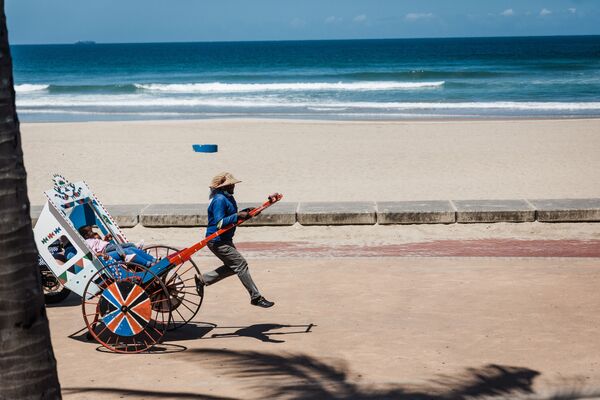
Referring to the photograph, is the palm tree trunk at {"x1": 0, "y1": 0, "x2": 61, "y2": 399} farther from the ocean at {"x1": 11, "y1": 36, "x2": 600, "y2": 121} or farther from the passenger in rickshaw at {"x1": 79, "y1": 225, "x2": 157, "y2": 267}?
the ocean at {"x1": 11, "y1": 36, "x2": 600, "y2": 121}

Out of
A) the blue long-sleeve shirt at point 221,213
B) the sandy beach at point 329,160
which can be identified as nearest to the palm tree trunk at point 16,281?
the blue long-sleeve shirt at point 221,213

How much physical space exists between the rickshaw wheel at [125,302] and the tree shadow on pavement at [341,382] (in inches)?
22.3

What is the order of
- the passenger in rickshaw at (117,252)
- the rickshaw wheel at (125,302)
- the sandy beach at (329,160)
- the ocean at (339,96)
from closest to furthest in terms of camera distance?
the rickshaw wheel at (125,302) → the passenger in rickshaw at (117,252) → the sandy beach at (329,160) → the ocean at (339,96)

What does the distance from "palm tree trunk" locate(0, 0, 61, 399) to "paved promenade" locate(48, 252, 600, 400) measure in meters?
2.53

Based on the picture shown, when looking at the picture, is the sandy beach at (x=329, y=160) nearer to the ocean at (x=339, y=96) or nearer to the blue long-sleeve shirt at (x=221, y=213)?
the blue long-sleeve shirt at (x=221, y=213)

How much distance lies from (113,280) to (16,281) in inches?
151

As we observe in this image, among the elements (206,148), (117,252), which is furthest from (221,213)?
(206,148)

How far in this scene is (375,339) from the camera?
7.99 metres

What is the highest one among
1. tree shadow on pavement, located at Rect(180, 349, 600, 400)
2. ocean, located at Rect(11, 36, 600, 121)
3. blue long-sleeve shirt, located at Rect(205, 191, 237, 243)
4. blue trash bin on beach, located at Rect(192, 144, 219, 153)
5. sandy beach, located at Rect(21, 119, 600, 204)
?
blue long-sleeve shirt, located at Rect(205, 191, 237, 243)

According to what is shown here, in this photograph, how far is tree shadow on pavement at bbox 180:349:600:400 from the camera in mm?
6574

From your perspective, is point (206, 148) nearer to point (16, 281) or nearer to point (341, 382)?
point (341, 382)

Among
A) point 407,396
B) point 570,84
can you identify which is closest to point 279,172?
point 407,396

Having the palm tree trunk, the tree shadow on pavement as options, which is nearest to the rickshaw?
the tree shadow on pavement

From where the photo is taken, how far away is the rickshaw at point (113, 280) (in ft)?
25.1
